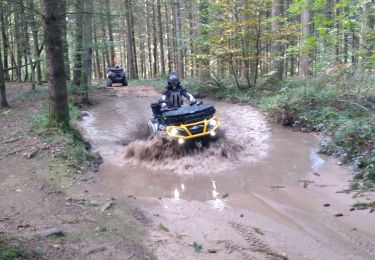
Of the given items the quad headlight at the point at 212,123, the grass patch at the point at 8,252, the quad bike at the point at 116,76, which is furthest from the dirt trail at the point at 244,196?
the quad bike at the point at 116,76

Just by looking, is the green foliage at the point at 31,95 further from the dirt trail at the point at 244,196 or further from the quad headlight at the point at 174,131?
the quad headlight at the point at 174,131

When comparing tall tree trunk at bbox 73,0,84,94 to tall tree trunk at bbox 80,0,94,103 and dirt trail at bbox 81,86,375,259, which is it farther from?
dirt trail at bbox 81,86,375,259

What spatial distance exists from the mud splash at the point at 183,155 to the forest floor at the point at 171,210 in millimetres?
96

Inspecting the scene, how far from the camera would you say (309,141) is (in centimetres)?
989

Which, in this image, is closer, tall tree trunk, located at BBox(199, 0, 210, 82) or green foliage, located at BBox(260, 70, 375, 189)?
green foliage, located at BBox(260, 70, 375, 189)

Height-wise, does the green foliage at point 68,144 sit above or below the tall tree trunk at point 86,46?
below

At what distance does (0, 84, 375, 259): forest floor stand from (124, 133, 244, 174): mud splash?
0.31ft

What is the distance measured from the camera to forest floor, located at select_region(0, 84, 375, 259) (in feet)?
14.4

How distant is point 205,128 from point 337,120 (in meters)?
4.20

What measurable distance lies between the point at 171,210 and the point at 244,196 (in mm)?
1370

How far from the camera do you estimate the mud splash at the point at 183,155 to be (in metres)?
8.18

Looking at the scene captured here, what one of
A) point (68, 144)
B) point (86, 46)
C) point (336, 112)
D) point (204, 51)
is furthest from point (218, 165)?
point (204, 51)

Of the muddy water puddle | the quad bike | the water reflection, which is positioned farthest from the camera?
the quad bike

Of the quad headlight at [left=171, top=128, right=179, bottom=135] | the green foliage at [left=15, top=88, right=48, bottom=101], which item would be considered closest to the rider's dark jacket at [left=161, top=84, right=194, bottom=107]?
the quad headlight at [left=171, top=128, right=179, bottom=135]
